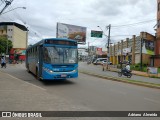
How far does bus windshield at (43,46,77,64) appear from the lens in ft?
51.2

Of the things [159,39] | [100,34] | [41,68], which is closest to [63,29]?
[100,34]

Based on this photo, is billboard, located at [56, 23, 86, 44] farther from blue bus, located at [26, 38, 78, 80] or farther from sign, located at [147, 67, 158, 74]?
blue bus, located at [26, 38, 78, 80]

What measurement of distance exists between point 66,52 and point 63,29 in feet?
139

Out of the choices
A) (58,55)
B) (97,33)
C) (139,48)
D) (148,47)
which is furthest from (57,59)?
(139,48)

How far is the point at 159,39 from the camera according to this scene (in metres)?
51.3

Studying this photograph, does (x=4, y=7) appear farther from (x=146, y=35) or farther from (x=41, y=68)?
(x=146, y=35)

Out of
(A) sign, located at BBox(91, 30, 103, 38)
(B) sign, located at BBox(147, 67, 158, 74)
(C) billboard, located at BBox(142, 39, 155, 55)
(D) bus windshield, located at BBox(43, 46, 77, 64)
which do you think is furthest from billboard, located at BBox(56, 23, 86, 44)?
(D) bus windshield, located at BBox(43, 46, 77, 64)

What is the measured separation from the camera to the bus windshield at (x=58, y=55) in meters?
15.6

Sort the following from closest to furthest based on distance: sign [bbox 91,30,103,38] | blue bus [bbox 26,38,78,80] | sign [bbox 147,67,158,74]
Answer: blue bus [bbox 26,38,78,80], sign [bbox 147,67,158,74], sign [bbox 91,30,103,38]

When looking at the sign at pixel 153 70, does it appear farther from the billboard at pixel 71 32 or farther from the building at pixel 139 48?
the billboard at pixel 71 32

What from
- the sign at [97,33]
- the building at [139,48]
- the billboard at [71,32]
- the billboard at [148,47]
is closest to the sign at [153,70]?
the building at [139,48]

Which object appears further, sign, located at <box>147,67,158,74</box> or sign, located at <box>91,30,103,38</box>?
sign, located at <box>91,30,103,38</box>

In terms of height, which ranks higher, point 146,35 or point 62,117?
point 146,35

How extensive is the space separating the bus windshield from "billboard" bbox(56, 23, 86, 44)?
132ft
